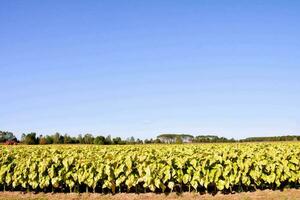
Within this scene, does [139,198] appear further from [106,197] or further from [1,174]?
[1,174]

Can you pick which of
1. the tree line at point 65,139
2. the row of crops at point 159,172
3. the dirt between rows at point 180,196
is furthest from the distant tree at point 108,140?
the dirt between rows at point 180,196

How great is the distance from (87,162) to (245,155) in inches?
223

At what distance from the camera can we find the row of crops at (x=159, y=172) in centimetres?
1236

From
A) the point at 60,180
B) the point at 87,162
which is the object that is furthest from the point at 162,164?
the point at 60,180

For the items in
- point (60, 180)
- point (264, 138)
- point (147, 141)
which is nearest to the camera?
point (60, 180)

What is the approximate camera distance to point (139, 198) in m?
12.4

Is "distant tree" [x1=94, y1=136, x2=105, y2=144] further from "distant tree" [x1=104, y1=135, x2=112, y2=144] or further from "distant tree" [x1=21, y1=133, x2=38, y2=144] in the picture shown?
"distant tree" [x1=21, y1=133, x2=38, y2=144]

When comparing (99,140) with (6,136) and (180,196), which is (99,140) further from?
(180,196)

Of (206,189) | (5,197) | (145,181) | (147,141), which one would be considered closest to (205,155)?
(206,189)

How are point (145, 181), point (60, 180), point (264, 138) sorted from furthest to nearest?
1. point (264, 138)
2. point (60, 180)
3. point (145, 181)

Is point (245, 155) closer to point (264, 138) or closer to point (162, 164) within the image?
point (162, 164)

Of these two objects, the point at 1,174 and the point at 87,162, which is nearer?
the point at 87,162

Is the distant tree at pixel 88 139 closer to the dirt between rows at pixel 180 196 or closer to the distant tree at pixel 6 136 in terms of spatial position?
the distant tree at pixel 6 136

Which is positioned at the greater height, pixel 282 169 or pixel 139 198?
pixel 282 169
